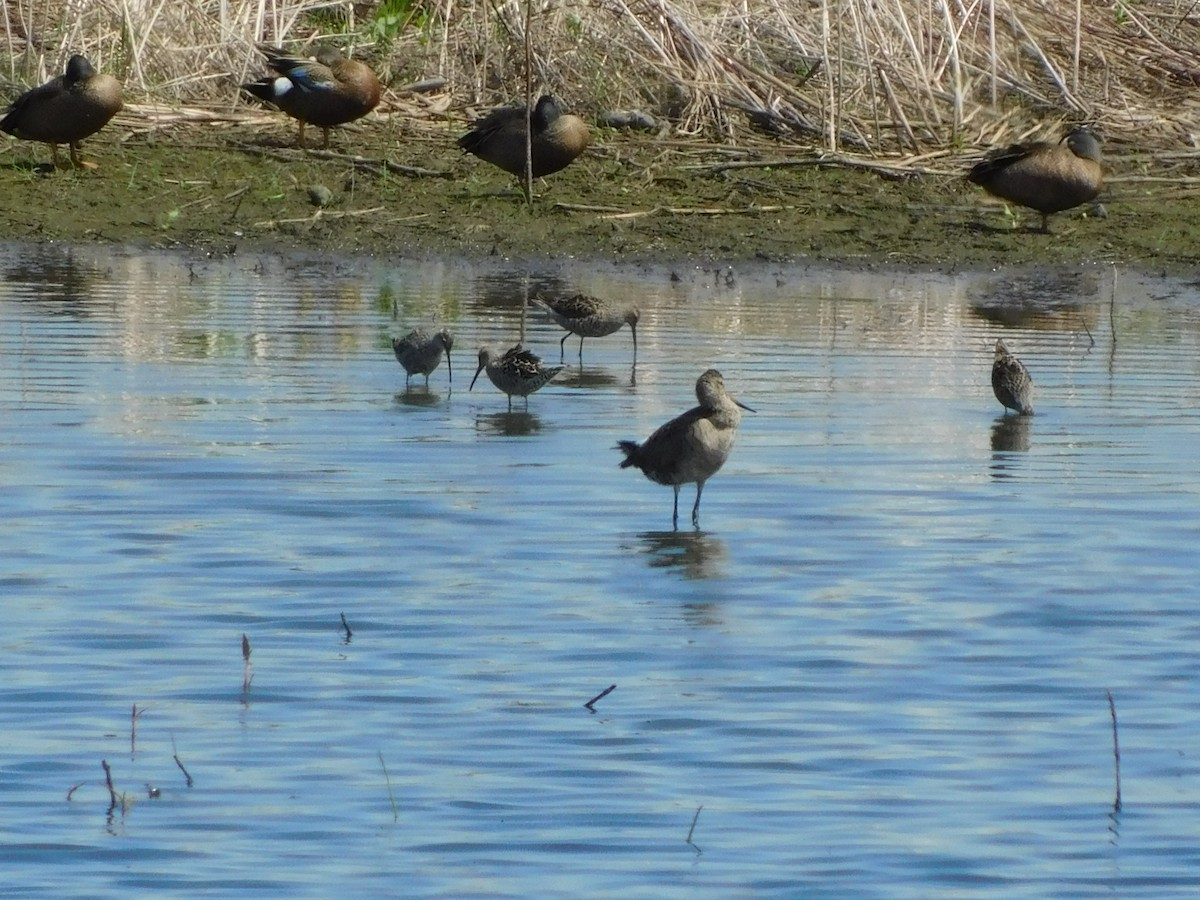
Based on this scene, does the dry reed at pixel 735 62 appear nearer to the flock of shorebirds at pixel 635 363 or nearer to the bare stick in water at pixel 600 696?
the flock of shorebirds at pixel 635 363

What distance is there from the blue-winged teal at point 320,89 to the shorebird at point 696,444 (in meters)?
10.9

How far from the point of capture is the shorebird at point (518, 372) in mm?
12891

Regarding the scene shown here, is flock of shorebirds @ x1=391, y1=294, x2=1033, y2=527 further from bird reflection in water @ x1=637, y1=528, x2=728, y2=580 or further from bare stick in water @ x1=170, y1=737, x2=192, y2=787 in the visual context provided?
bare stick in water @ x1=170, y1=737, x2=192, y2=787

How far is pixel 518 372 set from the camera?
42.3ft

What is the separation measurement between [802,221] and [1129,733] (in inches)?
522

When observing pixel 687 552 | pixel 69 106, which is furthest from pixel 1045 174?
pixel 687 552

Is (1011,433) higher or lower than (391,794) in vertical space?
higher

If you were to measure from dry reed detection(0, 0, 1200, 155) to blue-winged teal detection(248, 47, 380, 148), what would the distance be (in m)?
1.36

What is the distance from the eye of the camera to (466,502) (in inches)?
405

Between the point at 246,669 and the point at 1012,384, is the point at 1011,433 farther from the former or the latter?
the point at 246,669

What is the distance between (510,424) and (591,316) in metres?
2.27

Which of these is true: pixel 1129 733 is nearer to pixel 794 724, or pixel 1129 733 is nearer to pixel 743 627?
pixel 794 724

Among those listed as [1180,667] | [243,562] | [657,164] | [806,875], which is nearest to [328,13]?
[657,164]

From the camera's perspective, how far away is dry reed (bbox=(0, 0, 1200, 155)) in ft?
69.9
